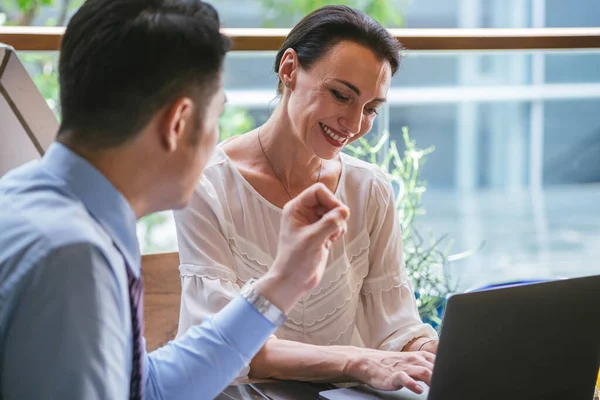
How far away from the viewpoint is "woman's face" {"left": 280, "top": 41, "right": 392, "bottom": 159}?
1.79 metres

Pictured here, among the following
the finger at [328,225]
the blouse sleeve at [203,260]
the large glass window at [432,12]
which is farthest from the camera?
the large glass window at [432,12]

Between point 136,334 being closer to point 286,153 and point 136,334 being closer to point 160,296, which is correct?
point 286,153

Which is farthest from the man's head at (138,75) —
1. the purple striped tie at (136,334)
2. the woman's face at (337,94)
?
the woman's face at (337,94)

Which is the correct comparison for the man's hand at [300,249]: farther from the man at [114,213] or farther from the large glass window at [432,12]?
the large glass window at [432,12]

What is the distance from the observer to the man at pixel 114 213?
2.96 feet

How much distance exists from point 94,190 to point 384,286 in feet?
3.23

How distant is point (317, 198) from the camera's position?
1.20 metres

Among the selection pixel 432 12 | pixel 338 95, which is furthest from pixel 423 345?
pixel 432 12

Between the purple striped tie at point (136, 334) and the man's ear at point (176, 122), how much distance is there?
0.17m

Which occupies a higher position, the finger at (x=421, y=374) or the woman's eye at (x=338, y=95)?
the woman's eye at (x=338, y=95)

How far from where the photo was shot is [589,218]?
11.7 feet

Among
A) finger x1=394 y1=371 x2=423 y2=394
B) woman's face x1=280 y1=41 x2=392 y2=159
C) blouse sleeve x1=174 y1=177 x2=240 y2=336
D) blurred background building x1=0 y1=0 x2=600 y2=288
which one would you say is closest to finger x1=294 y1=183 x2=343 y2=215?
finger x1=394 y1=371 x2=423 y2=394

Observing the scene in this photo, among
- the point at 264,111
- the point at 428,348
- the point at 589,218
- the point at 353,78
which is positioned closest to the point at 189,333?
the point at 428,348

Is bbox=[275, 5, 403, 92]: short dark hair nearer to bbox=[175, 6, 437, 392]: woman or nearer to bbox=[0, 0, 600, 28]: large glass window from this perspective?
bbox=[175, 6, 437, 392]: woman
